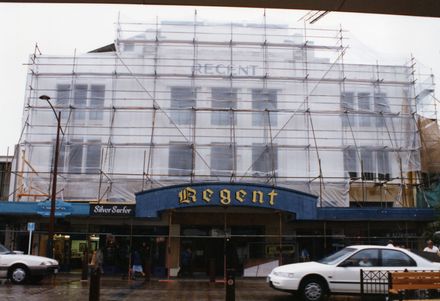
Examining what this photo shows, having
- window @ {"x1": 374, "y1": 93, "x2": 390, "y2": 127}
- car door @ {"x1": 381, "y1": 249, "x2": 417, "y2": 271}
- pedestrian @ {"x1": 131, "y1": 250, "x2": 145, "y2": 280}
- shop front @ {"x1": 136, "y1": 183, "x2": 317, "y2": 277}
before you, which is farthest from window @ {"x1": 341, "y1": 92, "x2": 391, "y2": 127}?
car door @ {"x1": 381, "y1": 249, "x2": 417, "y2": 271}

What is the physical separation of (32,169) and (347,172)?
51.5ft

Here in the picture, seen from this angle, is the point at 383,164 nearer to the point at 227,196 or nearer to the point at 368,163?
the point at 368,163

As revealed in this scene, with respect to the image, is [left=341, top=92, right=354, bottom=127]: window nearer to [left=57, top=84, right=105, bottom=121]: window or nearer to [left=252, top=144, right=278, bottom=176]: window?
[left=252, top=144, right=278, bottom=176]: window

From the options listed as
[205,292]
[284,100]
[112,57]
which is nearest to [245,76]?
[284,100]

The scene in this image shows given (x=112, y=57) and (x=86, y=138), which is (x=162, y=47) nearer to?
(x=112, y=57)

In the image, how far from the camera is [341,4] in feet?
19.8

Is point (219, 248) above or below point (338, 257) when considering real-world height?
above

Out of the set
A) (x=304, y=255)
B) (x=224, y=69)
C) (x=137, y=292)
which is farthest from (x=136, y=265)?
(x=224, y=69)

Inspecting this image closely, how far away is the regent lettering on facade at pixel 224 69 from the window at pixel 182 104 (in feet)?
4.06

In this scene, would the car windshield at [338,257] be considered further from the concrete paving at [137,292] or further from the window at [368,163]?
the window at [368,163]

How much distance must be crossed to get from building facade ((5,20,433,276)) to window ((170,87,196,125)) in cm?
6

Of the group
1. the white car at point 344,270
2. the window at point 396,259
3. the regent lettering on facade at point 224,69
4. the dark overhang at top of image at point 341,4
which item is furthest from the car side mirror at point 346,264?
the regent lettering on facade at point 224,69

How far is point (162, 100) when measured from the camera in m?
27.5

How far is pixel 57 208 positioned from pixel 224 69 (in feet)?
36.8
